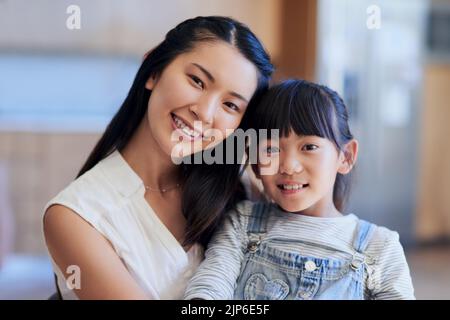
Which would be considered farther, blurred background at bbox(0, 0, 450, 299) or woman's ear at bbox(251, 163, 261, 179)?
blurred background at bbox(0, 0, 450, 299)

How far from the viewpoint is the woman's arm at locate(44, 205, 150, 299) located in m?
0.60

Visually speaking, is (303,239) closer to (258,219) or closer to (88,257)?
(258,219)

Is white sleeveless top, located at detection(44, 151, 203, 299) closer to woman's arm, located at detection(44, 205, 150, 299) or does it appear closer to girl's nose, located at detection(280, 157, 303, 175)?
woman's arm, located at detection(44, 205, 150, 299)

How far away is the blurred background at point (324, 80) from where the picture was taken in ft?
4.42

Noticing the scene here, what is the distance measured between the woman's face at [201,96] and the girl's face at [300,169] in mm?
59

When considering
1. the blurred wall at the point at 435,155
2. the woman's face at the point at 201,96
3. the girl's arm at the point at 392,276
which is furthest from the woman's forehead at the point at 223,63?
the blurred wall at the point at 435,155

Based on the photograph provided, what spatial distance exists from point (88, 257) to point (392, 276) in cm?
32

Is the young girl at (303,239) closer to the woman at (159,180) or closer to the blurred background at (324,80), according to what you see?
the woman at (159,180)

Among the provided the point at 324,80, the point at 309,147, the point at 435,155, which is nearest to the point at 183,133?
the point at 309,147

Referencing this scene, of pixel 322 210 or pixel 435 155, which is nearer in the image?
pixel 322 210

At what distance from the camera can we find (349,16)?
247 centimetres

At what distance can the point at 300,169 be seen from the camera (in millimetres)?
636

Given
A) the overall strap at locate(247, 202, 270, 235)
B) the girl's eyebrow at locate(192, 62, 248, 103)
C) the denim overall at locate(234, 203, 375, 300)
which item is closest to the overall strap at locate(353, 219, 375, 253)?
the denim overall at locate(234, 203, 375, 300)
